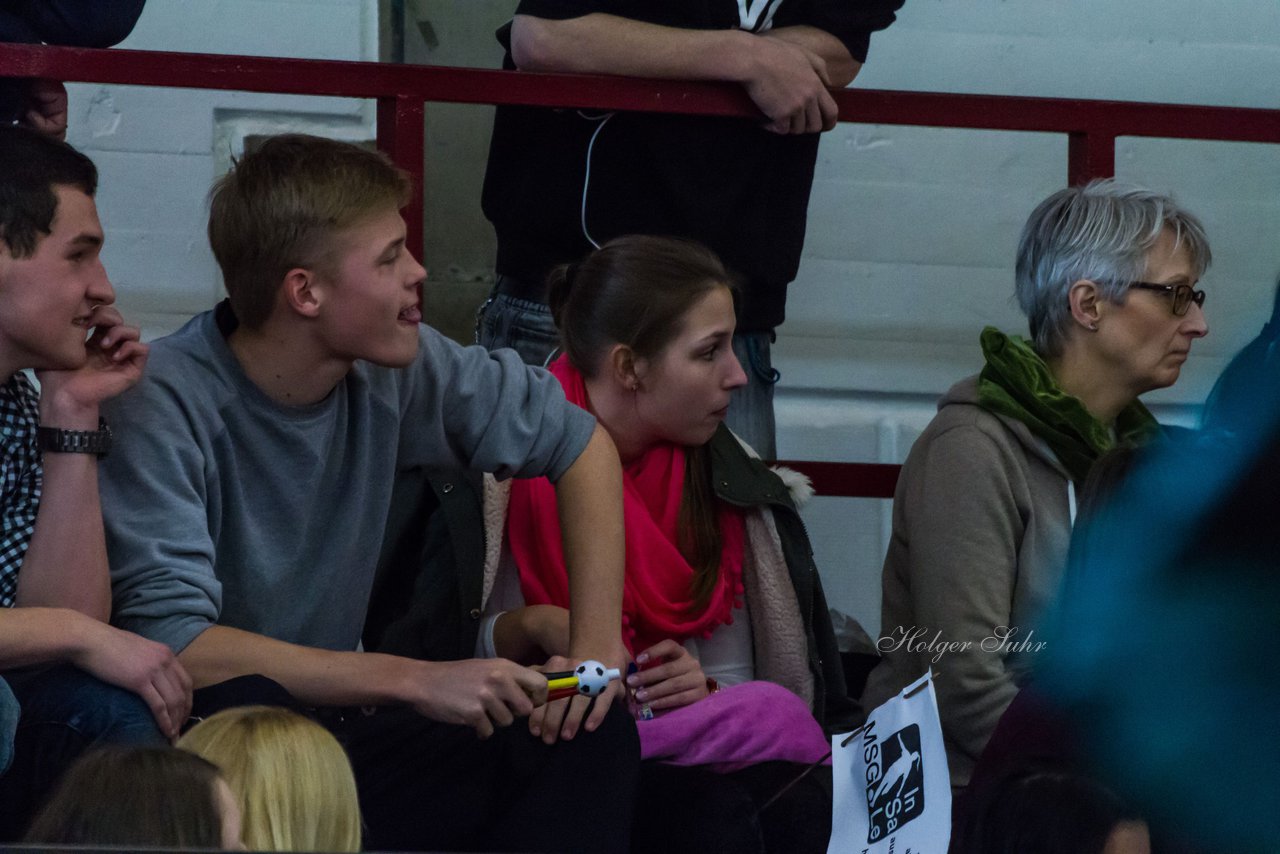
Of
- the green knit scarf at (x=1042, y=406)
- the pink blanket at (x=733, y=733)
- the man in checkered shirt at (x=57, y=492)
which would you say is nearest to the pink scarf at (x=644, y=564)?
the pink blanket at (x=733, y=733)

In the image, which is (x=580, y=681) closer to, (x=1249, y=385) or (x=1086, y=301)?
(x=1249, y=385)

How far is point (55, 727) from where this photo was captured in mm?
2227

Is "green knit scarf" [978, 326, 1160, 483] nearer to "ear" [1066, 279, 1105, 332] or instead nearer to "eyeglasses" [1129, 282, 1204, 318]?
"ear" [1066, 279, 1105, 332]

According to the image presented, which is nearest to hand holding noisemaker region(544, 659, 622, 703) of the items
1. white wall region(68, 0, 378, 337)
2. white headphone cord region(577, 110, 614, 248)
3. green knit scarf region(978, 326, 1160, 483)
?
green knit scarf region(978, 326, 1160, 483)

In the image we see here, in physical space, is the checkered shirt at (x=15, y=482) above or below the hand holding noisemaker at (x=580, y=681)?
above

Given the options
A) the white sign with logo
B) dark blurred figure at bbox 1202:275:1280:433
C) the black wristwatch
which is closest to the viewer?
dark blurred figure at bbox 1202:275:1280:433

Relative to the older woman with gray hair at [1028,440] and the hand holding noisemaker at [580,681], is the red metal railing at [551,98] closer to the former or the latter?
the older woman with gray hair at [1028,440]

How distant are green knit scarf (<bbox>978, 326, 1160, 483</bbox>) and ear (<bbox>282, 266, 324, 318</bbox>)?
1.18 m

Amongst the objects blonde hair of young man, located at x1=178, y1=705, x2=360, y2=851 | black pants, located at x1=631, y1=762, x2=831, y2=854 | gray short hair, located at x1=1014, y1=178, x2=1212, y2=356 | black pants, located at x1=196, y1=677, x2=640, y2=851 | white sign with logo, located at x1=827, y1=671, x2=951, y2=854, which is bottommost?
black pants, located at x1=631, y1=762, x2=831, y2=854

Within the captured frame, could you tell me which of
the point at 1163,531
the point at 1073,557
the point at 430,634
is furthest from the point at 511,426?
the point at 1163,531

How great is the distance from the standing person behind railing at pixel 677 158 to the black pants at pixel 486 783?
1085 mm

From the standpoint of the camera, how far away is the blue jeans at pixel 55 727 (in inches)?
86.5

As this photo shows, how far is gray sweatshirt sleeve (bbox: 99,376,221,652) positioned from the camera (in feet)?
8.11

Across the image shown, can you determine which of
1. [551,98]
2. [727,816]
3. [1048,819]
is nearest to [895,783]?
[1048,819]
